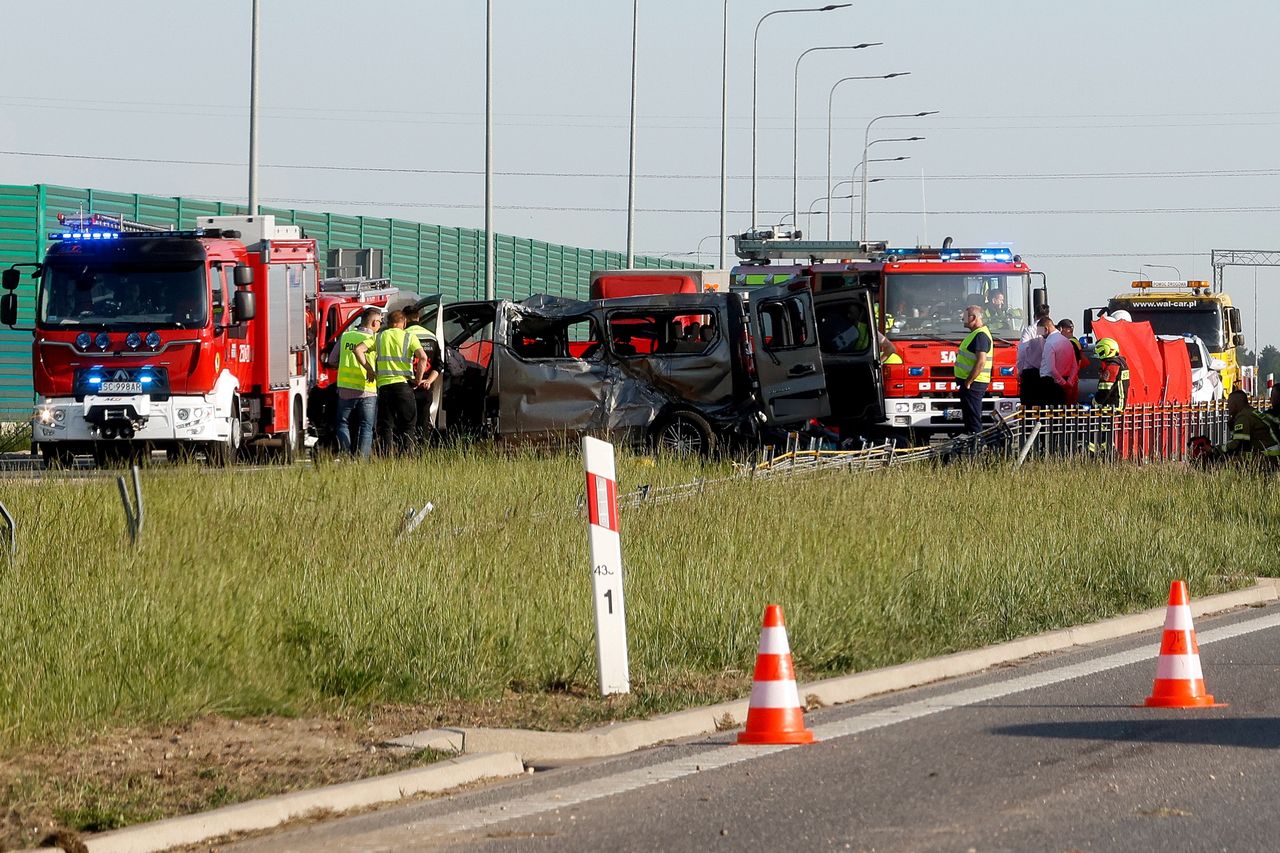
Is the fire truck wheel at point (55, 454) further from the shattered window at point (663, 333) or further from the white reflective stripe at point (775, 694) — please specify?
the white reflective stripe at point (775, 694)

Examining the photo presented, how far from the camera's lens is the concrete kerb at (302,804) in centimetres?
626

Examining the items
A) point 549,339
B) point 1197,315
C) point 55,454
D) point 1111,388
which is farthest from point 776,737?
point 1197,315

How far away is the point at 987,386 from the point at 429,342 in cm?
673

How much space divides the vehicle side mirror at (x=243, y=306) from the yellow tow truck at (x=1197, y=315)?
2461cm

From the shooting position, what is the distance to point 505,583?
10.9 m

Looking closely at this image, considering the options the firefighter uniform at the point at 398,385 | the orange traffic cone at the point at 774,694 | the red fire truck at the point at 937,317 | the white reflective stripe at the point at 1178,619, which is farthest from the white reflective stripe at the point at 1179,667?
the red fire truck at the point at 937,317

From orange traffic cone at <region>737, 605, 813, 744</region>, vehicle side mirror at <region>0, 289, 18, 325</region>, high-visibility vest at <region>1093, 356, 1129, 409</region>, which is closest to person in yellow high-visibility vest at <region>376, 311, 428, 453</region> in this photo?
Result: vehicle side mirror at <region>0, 289, 18, 325</region>

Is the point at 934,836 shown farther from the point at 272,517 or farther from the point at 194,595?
the point at 272,517

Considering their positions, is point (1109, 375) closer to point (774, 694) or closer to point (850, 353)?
point (850, 353)

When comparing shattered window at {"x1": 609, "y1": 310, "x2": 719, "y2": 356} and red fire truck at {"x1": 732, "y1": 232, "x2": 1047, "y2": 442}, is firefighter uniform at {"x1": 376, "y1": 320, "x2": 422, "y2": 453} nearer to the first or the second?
shattered window at {"x1": 609, "y1": 310, "x2": 719, "y2": 356}

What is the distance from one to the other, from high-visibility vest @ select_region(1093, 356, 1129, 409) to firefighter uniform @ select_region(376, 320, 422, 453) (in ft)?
28.8

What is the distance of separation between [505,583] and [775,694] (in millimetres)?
3079

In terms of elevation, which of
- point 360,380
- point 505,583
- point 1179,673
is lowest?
point 1179,673

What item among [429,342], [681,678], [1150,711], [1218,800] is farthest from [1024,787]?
[429,342]
